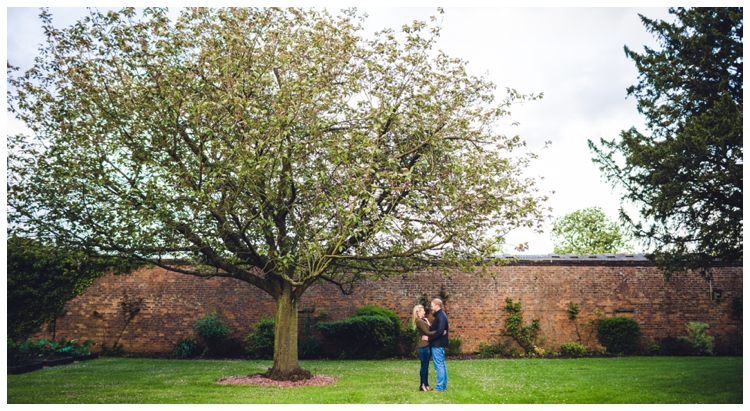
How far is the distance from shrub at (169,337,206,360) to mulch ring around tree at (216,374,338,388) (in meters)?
5.82

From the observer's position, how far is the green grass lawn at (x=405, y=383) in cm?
877

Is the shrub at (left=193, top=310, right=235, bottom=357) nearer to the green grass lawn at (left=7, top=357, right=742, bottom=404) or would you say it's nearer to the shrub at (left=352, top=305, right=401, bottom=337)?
the green grass lawn at (left=7, top=357, right=742, bottom=404)

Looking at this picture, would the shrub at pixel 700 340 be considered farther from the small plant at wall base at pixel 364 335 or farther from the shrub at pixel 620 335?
the small plant at wall base at pixel 364 335

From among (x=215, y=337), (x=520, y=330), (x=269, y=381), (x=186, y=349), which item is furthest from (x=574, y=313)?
(x=186, y=349)

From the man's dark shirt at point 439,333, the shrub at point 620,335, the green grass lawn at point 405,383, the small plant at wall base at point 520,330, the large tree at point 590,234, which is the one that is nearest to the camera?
the green grass lawn at point 405,383

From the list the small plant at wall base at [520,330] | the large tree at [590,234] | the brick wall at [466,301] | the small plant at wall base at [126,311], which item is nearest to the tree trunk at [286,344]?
the brick wall at [466,301]

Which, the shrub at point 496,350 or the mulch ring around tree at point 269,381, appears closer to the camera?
the mulch ring around tree at point 269,381

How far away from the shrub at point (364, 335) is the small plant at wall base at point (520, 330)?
3.54 metres

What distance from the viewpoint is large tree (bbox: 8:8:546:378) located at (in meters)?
9.39

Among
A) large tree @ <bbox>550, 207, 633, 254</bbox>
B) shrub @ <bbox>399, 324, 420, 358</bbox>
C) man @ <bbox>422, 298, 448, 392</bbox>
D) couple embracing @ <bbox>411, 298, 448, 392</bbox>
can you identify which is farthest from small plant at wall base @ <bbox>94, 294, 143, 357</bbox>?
large tree @ <bbox>550, 207, 633, 254</bbox>

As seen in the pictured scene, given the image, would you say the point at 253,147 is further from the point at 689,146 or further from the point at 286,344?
the point at 689,146

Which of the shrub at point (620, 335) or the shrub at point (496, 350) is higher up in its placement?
the shrub at point (620, 335)
